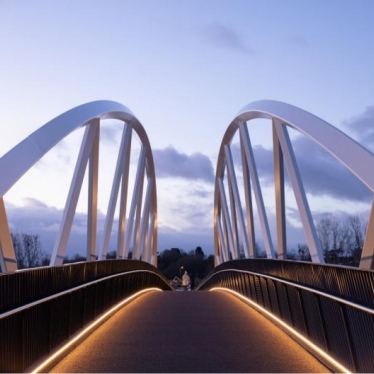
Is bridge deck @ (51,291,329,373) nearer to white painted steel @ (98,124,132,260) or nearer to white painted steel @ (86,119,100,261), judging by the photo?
white painted steel @ (86,119,100,261)

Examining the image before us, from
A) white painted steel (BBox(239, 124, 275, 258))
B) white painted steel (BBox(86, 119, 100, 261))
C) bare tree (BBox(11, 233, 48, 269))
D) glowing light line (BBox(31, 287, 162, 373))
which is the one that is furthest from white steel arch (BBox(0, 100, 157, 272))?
bare tree (BBox(11, 233, 48, 269))

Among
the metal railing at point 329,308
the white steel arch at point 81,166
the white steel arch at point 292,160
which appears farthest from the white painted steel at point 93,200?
the metal railing at point 329,308

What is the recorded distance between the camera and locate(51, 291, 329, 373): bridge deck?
7469 mm

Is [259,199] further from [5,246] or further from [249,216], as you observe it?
[5,246]

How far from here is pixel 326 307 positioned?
25.8ft

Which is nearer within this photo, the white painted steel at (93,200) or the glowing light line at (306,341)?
the glowing light line at (306,341)

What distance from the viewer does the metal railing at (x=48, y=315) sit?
6.30m

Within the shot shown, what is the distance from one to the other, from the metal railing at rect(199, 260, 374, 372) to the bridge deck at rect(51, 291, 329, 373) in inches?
13.0

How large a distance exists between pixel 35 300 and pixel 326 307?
3678mm

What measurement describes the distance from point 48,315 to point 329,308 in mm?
3563

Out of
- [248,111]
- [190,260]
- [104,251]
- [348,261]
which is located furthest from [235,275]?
[190,260]

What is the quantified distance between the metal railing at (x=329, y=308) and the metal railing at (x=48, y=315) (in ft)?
11.3

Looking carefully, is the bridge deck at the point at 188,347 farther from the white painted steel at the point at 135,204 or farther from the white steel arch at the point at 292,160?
the white painted steel at the point at 135,204

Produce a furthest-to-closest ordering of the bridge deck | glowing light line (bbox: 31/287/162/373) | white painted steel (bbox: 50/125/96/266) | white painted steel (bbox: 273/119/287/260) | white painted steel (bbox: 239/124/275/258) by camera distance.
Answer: white painted steel (bbox: 239/124/275/258), white painted steel (bbox: 273/119/287/260), white painted steel (bbox: 50/125/96/266), the bridge deck, glowing light line (bbox: 31/287/162/373)
